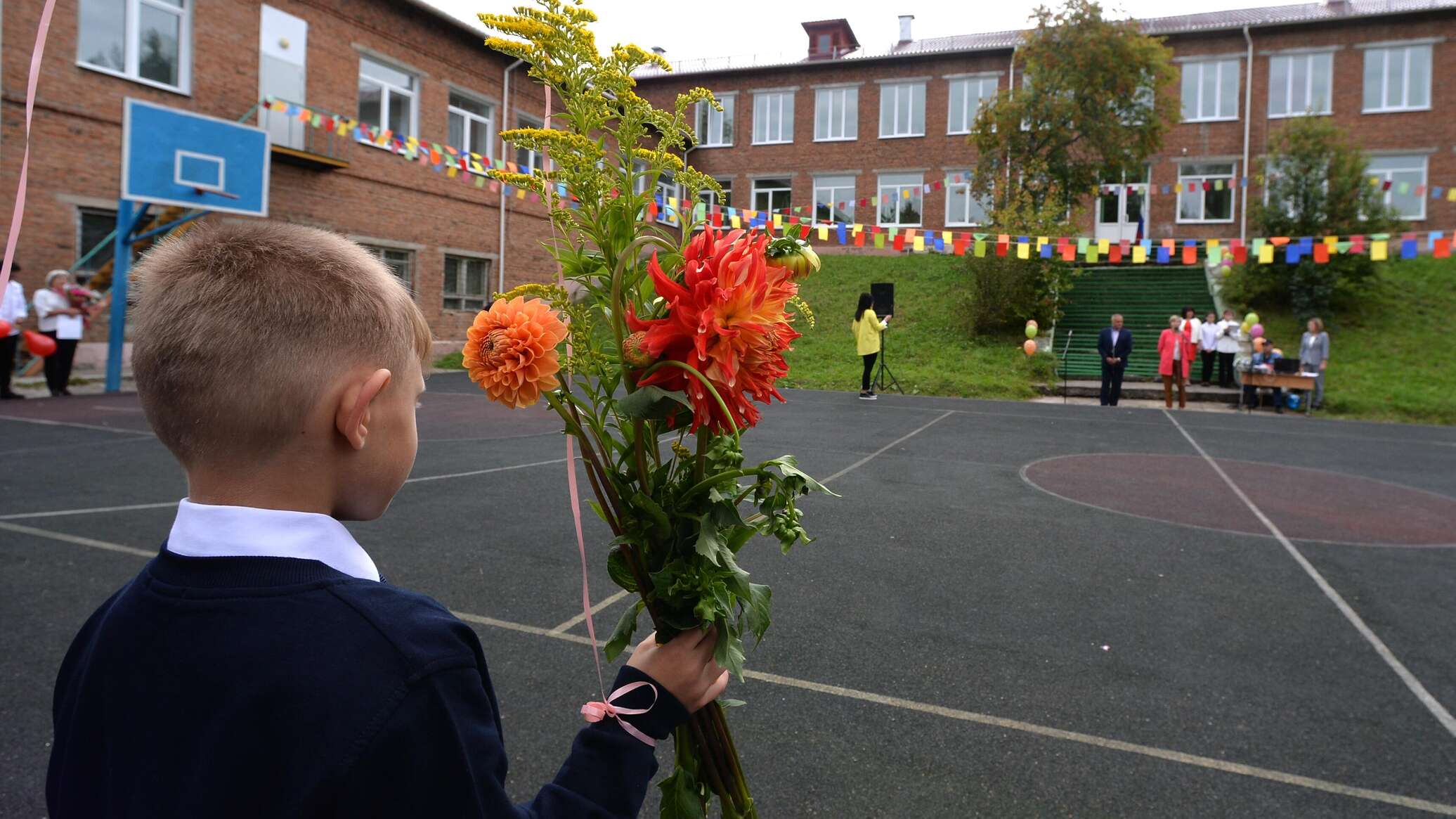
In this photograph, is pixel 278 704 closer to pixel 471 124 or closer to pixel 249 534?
pixel 249 534

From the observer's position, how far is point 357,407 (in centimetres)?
109

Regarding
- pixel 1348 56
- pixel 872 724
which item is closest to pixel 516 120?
pixel 872 724

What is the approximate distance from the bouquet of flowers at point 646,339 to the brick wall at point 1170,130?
27384mm

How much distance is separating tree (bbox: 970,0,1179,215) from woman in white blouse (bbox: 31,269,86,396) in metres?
24.1

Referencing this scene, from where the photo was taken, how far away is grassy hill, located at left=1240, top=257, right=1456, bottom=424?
58.0 feet

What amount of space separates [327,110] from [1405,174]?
33.2 meters

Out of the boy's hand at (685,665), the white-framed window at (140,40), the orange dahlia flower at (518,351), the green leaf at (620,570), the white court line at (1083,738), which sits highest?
the white-framed window at (140,40)

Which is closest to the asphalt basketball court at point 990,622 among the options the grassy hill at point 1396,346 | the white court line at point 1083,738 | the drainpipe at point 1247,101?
the white court line at point 1083,738

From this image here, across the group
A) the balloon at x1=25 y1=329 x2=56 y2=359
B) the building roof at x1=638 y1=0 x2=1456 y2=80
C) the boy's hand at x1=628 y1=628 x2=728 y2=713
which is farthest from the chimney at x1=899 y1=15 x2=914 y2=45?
the boy's hand at x1=628 y1=628 x2=728 y2=713

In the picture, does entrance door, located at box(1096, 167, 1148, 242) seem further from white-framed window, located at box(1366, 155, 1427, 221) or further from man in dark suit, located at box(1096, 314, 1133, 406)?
man in dark suit, located at box(1096, 314, 1133, 406)

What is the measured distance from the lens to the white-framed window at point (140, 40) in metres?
15.4

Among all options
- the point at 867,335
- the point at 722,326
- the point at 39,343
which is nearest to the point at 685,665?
the point at 722,326

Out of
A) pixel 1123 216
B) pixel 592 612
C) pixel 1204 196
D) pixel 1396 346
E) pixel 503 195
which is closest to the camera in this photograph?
pixel 592 612

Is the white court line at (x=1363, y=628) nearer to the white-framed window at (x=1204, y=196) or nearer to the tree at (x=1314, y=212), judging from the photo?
the tree at (x=1314, y=212)
